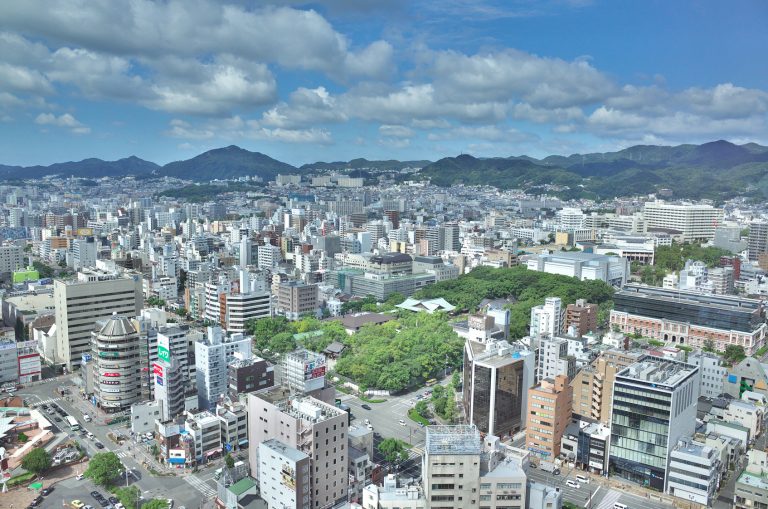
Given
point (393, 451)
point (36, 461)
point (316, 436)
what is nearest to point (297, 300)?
point (393, 451)

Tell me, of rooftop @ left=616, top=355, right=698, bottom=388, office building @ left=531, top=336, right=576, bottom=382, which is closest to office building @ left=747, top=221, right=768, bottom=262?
office building @ left=531, top=336, right=576, bottom=382

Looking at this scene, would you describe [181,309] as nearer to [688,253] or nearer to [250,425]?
[250,425]

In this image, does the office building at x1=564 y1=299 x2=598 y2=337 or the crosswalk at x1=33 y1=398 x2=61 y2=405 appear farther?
the office building at x1=564 y1=299 x2=598 y2=337

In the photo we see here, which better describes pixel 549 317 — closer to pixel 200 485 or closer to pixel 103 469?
pixel 200 485

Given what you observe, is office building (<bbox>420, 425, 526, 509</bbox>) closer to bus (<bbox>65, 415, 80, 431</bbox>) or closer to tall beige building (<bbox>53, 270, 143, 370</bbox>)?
bus (<bbox>65, 415, 80, 431</bbox>)

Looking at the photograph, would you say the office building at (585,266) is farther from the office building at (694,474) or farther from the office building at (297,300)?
the office building at (694,474)

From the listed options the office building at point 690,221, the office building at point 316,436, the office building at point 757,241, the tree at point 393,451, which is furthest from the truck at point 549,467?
the office building at point 690,221
